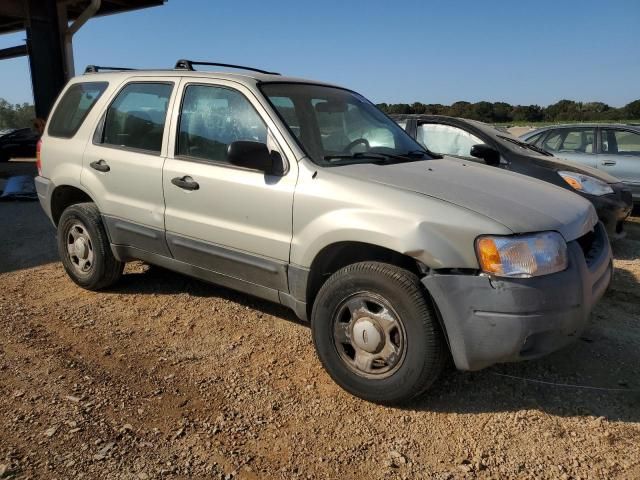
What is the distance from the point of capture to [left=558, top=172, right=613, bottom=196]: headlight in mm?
5910

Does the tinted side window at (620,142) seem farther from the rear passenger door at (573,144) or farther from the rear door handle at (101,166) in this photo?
the rear door handle at (101,166)

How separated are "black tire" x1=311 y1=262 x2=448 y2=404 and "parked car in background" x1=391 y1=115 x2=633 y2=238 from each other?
2883 mm

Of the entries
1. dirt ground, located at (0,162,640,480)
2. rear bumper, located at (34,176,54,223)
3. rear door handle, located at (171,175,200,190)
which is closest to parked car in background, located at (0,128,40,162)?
rear bumper, located at (34,176,54,223)

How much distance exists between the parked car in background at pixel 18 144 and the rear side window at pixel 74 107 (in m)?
15.8

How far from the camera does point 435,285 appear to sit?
2646 mm

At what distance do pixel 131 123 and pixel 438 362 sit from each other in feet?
9.72

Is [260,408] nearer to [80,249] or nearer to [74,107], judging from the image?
[80,249]

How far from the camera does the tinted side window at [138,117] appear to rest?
3934 mm

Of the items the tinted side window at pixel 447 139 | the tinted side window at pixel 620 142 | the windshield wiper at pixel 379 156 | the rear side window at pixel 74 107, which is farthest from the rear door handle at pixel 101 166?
the tinted side window at pixel 620 142

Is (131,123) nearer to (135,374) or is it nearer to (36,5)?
(135,374)

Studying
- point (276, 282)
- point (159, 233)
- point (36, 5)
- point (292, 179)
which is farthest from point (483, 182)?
point (36, 5)

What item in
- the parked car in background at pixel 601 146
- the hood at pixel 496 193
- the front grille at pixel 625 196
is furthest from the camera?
the parked car in background at pixel 601 146

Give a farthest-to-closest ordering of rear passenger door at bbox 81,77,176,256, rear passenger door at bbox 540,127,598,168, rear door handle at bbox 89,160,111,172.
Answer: rear passenger door at bbox 540,127,598,168 < rear door handle at bbox 89,160,111,172 < rear passenger door at bbox 81,77,176,256

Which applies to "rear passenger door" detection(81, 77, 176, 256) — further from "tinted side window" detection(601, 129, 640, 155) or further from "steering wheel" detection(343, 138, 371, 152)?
"tinted side window" detection(601, 129, 640, 155)
